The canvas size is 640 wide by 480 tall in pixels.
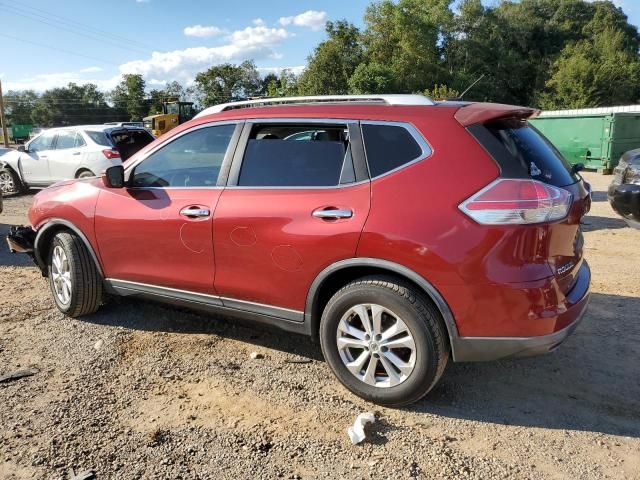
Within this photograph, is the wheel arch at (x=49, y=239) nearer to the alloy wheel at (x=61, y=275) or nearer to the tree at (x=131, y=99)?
the alloy wheel at (x=61, y=275)

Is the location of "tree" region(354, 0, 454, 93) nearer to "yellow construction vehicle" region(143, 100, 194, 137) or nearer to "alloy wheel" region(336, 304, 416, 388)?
"yellow construction vehicle" region(143, 100, 194, 137)

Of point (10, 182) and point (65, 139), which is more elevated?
point (65, 139)

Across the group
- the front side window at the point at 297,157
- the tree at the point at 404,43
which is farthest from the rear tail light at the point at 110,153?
the tree at the point at 404,43

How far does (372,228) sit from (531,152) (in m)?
1.02

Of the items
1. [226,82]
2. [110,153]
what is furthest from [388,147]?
[226,82]

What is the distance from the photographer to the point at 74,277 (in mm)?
4266

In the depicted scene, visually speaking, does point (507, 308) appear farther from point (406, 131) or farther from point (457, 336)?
point (406, 131)

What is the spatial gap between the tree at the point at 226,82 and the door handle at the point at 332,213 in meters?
81.9

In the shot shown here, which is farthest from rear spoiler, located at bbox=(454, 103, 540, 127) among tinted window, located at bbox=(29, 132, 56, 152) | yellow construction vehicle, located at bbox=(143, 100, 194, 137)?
yellow construction vehicle, located at bbox=(143, 100, 194, 137)

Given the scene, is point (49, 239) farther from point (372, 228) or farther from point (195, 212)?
point (372, 228)

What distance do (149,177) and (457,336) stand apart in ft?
8.37

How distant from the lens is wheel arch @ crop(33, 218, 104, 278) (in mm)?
4255

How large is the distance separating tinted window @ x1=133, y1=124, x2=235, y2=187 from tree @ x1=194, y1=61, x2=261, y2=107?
Answer: 8077 centimetres

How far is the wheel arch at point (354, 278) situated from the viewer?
9.27 ft
